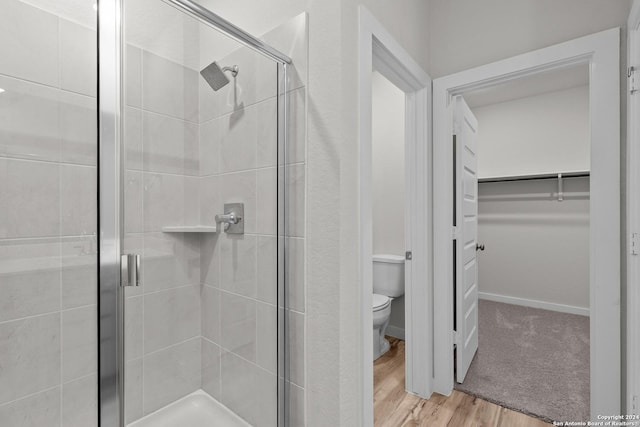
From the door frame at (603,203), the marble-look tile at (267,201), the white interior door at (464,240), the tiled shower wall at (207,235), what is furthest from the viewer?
the white interior door at (464,240)

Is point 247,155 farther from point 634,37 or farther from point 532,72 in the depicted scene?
point 634,37

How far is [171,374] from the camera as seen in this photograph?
3.75ft

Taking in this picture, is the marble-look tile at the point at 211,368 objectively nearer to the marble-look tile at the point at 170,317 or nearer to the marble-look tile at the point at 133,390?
the marble-look tile at the point at 170,317

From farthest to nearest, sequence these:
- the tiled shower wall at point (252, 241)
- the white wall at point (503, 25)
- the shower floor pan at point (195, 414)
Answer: the white wall at point (503, 25), the tiled shower wall at point (252, 241), the shower floor pan at point (195, 414)

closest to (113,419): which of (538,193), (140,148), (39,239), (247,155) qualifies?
(39,239)

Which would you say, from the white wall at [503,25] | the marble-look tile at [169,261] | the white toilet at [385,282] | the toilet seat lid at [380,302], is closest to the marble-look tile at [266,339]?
the marble-look tile at [169,261]

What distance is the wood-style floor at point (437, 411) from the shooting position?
1795 millimetres

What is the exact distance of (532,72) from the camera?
1.79 m

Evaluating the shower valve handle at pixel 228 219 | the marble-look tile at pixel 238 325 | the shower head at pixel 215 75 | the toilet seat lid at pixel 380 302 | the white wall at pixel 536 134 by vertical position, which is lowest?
the toilet seat lid at pixel 380 302

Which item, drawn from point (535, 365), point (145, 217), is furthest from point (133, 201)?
point (535, 365)

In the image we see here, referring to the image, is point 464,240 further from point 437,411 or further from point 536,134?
point 536,134

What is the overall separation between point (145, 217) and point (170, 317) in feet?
1.23

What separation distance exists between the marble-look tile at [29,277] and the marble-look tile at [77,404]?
29cm

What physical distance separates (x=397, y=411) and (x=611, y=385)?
107 cm
